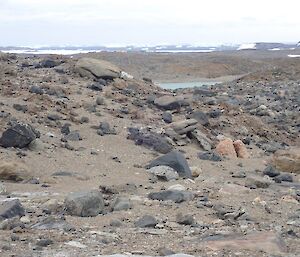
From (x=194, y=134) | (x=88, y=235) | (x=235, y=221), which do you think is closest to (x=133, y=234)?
(x=88, y=235)

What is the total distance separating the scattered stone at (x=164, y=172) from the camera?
736 cm

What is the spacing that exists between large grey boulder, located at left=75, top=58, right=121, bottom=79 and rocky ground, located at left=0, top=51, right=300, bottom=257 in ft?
0.11

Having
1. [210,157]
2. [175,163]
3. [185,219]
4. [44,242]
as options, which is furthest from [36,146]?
[44,242]

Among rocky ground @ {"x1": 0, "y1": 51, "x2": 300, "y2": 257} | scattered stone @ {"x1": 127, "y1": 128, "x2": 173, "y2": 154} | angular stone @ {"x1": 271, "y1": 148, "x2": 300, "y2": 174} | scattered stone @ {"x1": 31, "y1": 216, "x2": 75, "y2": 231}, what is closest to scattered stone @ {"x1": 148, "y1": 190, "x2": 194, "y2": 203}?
rocky ground @ {"x1": 0, "y1": 51, "x2": 300, "y2": 257}

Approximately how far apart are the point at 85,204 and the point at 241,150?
16.2 feet

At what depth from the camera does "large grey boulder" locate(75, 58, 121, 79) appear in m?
13.0

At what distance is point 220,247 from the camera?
451 centimetres

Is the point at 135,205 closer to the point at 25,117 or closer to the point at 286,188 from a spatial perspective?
the point at 286,188

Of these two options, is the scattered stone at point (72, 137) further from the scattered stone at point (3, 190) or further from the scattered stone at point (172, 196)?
the scattered stone at point (172, 196)

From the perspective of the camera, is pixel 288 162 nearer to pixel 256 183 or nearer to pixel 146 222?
pixel 256 183

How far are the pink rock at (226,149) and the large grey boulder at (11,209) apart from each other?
4862 millimetres

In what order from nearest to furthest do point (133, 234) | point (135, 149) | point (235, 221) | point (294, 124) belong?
point (133, 234)
point (235, 221)
point (135, 149)
point (294, 124)

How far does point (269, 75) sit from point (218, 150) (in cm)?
2230

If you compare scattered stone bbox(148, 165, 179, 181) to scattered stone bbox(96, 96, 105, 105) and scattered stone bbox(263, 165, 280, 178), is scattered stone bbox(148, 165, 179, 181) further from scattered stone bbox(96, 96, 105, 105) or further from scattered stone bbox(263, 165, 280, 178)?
scattered stone bbox(96, 96, 105, 105)
